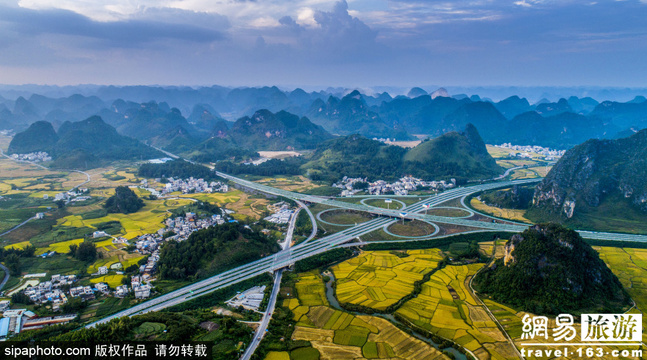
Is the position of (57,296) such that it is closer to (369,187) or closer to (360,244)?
(360,244)

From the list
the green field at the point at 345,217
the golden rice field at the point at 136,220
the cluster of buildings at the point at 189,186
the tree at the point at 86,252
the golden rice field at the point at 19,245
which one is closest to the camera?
the tree at the point at 86,252

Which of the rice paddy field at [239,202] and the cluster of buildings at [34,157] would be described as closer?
the rice paddy field at [239,202]

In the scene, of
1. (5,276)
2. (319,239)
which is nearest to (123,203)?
(5,276)

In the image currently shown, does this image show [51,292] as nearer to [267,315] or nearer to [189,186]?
[267,315]

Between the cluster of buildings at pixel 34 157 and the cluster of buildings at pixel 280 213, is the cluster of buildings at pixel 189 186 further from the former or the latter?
the cluster of buildings at pixel 34 157

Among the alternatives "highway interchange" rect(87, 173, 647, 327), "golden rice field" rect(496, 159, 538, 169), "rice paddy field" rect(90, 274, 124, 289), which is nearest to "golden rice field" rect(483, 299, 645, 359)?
"highway interchange" rect(87, 173, 647, 327)

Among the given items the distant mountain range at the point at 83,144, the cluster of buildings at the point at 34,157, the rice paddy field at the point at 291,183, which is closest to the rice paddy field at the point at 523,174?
the rice paddy field at the point at 291,183

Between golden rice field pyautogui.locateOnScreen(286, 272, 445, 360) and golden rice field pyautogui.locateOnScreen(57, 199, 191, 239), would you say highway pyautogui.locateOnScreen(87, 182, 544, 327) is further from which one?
golden rice field pyautogui.locateOnScreen(57, 199, 191, 239)
